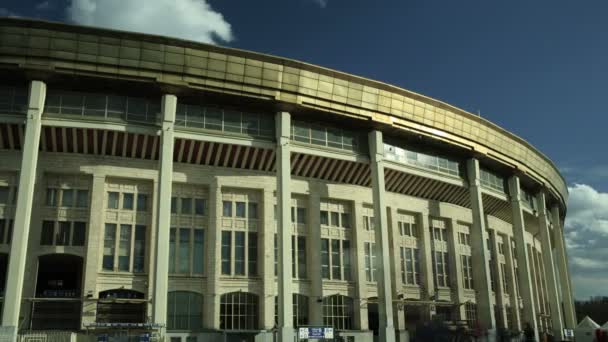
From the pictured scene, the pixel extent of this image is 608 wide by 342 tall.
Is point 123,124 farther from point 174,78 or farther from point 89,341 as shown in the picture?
point 89,341

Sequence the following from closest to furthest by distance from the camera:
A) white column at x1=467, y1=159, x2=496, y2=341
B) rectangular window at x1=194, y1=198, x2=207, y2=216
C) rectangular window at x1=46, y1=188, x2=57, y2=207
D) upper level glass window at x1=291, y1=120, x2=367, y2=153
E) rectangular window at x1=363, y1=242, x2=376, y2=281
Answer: rectangular window at x1=46, y1=188, x2=57, y2=207 < rectangular window at x1=194, y1=198, x2=207, y2=216 < upper level glass window at x1=291, y1=120, x2=367, y2=153 < rectangular window at x1=363, y1=242, x2=376, y2=281 < white column at x1=467, y1=159, x2=496, y2=341

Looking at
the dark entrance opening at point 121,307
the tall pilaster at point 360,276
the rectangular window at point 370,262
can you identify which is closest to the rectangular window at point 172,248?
the dark entrance opening at point 121,307

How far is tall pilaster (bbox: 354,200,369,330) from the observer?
148 ft

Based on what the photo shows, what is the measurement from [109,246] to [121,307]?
13.9ft

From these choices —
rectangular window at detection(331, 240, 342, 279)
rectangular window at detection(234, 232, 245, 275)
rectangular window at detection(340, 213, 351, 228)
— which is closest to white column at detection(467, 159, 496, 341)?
rectangular window at detection(340, 213, 351, 228)

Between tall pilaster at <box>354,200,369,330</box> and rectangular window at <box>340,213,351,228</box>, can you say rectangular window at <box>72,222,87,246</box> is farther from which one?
tall pilaster at <box>354,200,369,330</box>

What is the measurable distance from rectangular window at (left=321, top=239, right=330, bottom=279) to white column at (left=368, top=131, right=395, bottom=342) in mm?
4754

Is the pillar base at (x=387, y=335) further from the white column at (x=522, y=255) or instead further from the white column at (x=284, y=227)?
the white column at (x=522, y=255)

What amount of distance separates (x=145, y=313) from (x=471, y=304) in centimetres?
3050

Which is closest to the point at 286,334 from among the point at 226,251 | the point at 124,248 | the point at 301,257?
the point at 226,251

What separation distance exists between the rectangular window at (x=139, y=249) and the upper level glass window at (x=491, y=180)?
3101 cm

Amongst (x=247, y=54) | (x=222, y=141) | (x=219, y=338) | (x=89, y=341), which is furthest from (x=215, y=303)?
(x=247, y=54)

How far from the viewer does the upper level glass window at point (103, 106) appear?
37312mm

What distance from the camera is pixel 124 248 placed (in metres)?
39.6
